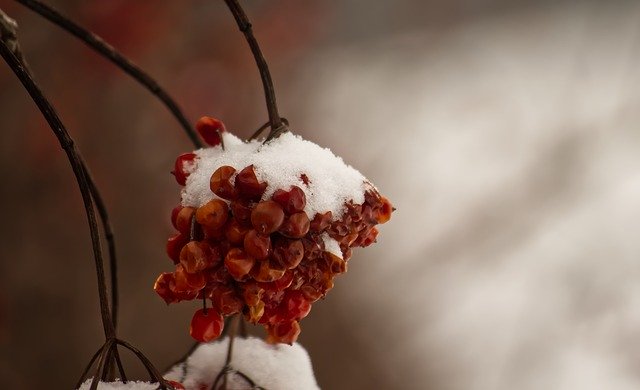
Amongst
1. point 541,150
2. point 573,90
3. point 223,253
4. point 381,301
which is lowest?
point 223,253

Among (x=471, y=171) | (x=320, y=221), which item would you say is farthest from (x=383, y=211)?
(x=471, y=171)

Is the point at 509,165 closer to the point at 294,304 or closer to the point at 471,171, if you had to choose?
the point at 471,171

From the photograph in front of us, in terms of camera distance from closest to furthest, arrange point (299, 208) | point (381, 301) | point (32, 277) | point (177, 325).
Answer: point (299, 208) → point (32, 277) → point (177, 325) → point (381, 301)

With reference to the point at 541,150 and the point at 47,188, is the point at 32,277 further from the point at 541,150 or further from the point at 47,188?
the point at 541,150

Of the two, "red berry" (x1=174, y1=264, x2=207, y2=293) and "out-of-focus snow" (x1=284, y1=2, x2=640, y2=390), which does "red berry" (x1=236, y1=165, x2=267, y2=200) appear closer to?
"red berry" (x1=174, y1=264, x2=207, y2=293)

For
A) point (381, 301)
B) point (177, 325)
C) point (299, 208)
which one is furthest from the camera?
point (381, 301)

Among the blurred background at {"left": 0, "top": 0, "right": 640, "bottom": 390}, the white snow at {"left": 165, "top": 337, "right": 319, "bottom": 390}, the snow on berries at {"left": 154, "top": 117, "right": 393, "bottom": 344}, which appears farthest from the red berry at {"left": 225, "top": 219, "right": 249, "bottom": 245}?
the blurred background at {"left": 0, "top": 0, "right": 640, "bottom": 390}

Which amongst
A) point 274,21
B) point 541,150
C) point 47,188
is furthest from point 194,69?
point 541,150
